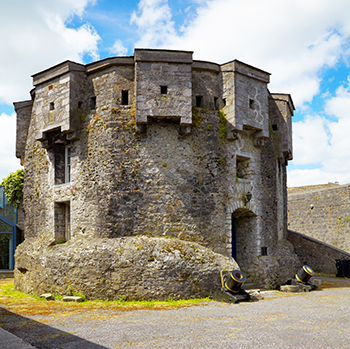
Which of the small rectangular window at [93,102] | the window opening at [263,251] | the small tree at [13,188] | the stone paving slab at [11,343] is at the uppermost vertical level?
the small rectangular window at [93,102]

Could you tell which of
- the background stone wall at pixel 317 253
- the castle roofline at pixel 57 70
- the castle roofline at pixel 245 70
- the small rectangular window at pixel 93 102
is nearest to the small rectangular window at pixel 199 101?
the castle roofline at pixel 245 70

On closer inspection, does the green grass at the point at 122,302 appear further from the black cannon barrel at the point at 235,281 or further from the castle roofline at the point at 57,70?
the castle roofline at the point at 57,70

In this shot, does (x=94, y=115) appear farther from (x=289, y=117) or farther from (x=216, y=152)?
(x=289, y=117)

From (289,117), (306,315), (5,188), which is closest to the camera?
(306,315)

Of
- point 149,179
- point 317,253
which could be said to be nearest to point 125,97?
point 149,179

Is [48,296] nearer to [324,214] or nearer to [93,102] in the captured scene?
[93,102]

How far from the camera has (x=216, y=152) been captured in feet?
38.5

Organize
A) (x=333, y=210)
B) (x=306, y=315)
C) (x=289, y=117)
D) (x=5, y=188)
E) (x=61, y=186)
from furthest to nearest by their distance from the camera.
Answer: (x=333, y=210)
(x=5, y=188)
(x=289, y=117)
(x=61, y=186)
(x=306, y=315)

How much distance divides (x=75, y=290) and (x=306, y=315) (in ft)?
20.3

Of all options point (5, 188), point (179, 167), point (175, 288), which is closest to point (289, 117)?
point (179, 167)

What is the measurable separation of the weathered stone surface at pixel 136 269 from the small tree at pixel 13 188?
911cm

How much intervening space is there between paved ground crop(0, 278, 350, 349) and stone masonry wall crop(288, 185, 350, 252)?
37.8 feet

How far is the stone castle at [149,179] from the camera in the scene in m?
10.3

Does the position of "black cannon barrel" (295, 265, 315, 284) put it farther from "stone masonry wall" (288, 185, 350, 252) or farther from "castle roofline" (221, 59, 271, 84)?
"stone masonry wall" (288, 185, 350, 252)
